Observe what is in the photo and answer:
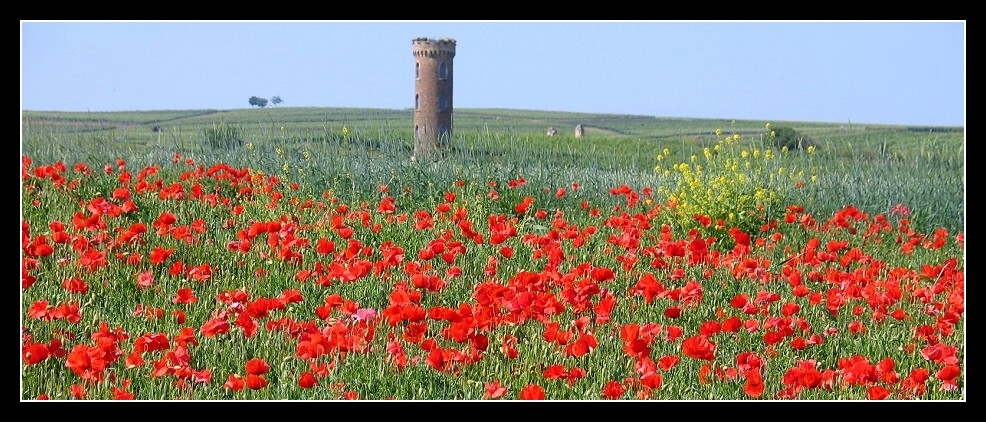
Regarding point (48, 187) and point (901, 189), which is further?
point (901, 189)

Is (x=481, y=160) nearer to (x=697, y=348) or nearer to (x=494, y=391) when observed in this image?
(x=697, y=348)

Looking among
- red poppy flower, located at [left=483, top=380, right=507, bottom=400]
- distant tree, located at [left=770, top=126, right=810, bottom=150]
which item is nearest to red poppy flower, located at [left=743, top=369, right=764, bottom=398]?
Result: red poppy flower, located at [left=483, top=380, right=507, bottom=400]

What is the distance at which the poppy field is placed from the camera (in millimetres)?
3062

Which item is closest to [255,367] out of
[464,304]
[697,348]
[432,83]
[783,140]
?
[464,304]

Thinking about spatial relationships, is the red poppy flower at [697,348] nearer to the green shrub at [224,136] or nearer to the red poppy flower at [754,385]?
the red poppy flower at [754,385]

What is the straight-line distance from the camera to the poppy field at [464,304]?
10.0 ft

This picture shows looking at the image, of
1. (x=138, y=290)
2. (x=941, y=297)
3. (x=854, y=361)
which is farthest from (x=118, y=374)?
(x=941, y=297)

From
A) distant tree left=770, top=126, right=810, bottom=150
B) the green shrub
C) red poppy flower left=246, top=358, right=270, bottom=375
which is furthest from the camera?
the green shrub

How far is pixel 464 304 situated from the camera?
346cm

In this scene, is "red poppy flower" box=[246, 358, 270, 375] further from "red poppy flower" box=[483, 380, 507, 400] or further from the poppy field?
"red poppy flower" box=[483, 380, 507, 400]

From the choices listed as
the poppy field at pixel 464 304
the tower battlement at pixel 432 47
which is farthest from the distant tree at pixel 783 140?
the tower battlement at pixel 432 47
